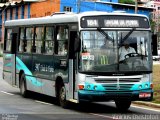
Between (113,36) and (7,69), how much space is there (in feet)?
28.1

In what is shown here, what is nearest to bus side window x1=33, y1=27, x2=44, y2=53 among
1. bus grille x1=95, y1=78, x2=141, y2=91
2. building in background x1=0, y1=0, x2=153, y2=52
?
bus grille x1=95, y1=78, x2=141, y2=91

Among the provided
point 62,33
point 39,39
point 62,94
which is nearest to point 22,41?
point 39,39

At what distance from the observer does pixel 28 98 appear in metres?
19.6

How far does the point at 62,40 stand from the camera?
1591cm

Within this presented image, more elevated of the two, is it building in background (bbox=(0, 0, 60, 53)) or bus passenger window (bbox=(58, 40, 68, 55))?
building in background (bbox=(0, 0, 60, 53))

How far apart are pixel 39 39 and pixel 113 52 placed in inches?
176

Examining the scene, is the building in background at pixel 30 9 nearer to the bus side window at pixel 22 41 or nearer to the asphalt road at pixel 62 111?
the bus side window at pixel 22 41

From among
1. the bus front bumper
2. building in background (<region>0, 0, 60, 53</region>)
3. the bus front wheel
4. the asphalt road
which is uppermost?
building in background (<region>0, 0, 60, 53</region>)

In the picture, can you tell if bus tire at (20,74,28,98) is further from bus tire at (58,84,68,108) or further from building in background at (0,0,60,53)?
building in background at (0,0,60,53)

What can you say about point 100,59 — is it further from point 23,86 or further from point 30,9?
point 30,9

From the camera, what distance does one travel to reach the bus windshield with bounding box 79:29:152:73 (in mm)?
14289

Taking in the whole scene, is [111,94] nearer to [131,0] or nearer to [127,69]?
[127,69]

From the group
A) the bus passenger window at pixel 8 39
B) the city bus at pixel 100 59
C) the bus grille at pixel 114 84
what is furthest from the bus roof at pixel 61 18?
the bus grille at pixel 114 84

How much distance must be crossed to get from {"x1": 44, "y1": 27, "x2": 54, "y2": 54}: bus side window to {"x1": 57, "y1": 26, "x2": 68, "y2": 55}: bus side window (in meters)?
0.60
